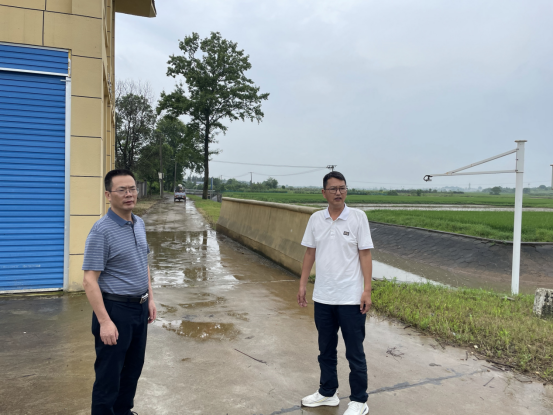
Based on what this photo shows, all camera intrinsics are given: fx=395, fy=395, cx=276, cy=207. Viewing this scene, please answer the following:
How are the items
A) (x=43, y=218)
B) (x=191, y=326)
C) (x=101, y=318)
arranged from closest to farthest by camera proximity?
(x=101, y=318) → (x=191, y=326) → (x=43, y=218)

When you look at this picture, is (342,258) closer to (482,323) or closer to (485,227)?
(482,323)

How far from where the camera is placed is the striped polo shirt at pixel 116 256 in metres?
2.38

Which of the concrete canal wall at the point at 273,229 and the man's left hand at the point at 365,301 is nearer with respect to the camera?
the man's left hand at the point at 365,301

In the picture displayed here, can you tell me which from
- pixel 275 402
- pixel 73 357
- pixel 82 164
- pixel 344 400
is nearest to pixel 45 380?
pixel 73 357

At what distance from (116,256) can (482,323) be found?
4.52 m

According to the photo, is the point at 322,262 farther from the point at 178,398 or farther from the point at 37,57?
the point at 37,57

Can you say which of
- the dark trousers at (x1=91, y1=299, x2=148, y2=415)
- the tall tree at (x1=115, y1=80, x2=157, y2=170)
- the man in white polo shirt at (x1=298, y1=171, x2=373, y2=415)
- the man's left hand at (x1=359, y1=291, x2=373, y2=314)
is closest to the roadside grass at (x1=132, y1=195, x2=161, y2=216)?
the tall tree at (x1=115, y1=80, x2=157, y2=170)

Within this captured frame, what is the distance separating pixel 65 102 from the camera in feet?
20.4

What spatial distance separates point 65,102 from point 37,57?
2.47ft

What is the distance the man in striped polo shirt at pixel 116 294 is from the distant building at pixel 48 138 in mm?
4165

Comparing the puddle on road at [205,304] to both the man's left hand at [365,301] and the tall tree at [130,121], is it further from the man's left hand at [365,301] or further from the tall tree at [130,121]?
the tall tree at [130,121]

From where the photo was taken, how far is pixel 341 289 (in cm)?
307

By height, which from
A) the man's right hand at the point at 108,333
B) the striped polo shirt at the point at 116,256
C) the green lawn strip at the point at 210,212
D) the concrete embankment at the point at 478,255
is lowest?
the concrete embankment at the point at 478,255

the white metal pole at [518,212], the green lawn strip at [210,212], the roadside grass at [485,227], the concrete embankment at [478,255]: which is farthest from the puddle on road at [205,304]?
the roadside grass at [485,227]
